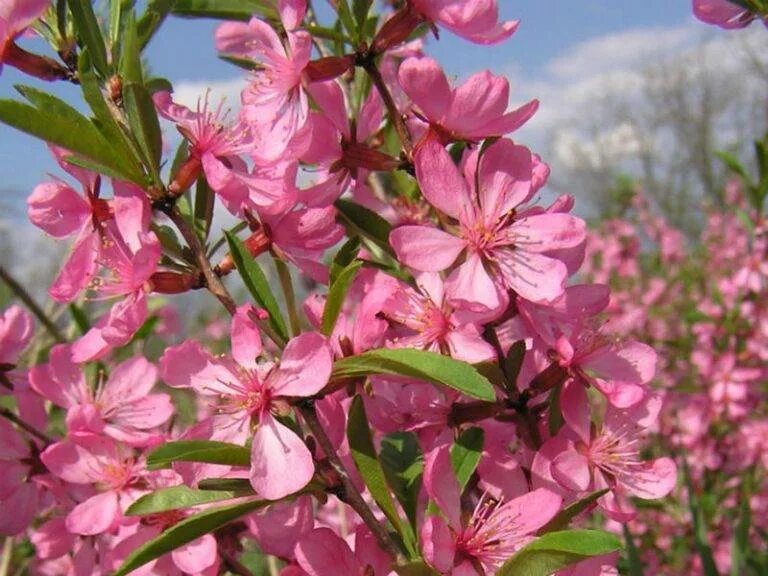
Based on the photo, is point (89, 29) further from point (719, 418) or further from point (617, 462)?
point (719, 418)

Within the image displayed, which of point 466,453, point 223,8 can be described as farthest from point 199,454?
point 223,8

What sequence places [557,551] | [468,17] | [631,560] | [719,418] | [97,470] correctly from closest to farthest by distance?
[557,551] < [468,17] < [97,470] < [631,560] < [719,418]

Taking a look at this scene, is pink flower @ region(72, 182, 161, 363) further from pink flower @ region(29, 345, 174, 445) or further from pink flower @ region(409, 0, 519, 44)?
pink flower @ region(409, 0, 519, 44)

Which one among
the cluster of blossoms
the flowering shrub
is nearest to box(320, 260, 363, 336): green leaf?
the flowering shrub

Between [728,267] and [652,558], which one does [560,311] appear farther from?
[728,267]

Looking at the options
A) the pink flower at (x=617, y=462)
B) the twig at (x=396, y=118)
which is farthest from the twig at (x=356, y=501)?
the twig at (x=396, y=118)

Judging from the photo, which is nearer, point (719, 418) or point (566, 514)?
point (566, 514)
